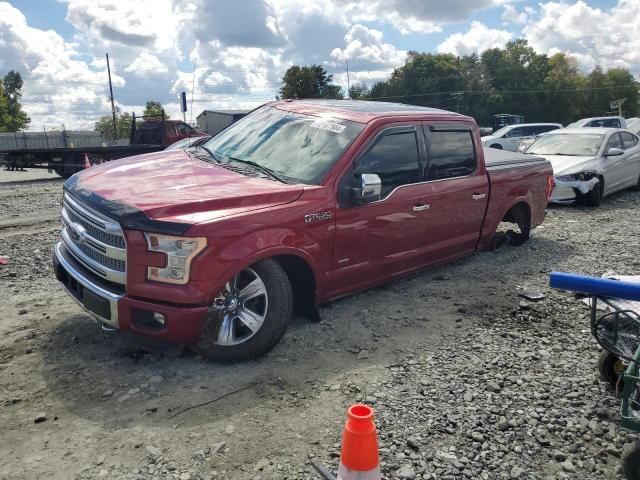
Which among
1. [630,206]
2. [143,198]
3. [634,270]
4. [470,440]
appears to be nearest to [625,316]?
[470,440]

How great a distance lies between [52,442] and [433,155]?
13.4ft

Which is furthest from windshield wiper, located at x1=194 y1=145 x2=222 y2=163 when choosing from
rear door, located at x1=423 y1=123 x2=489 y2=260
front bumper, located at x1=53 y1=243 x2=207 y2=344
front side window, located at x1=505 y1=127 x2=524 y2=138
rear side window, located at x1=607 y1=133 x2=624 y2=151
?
front side window, located at x1=505 y1=127 x2=524 y2=138

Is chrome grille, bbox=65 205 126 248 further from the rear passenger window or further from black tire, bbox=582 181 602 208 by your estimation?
black tire, bbox=582 181 602 208

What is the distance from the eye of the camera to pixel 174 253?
3.54 m

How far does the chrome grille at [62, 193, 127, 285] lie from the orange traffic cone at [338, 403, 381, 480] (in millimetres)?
1991

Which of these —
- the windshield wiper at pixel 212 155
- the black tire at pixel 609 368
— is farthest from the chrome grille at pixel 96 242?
the black tire at pixel 609 368

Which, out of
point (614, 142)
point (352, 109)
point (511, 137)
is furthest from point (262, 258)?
point (511, 137)

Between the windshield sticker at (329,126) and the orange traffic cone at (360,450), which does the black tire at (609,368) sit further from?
the windshield sticker at (329,126)

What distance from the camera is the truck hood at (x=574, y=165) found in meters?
10.7

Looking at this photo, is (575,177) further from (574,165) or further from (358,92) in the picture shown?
(358,92)

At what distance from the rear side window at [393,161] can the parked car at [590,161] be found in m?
6.58

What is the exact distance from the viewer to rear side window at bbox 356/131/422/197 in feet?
15.7

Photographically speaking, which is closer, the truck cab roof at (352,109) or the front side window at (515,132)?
the truck cab roof at (352,109)

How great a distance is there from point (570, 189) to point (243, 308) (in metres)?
8.72
